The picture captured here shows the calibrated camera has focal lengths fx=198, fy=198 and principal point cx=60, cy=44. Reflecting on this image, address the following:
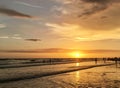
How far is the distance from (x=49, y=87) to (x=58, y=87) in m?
0.97

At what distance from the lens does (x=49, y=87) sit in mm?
20812

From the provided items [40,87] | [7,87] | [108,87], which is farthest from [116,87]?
[7,87]

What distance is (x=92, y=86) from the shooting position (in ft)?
70.0

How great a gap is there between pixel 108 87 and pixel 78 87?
3.14 m

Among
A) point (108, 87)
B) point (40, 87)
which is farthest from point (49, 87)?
point (108, 87)

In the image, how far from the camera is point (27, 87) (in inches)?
814

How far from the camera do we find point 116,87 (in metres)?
20.7

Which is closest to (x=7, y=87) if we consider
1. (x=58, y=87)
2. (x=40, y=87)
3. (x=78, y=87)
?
(x=40, y=87)

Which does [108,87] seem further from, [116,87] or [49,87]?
[49,87]

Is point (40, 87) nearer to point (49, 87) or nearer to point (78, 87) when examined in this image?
point (49, 87)

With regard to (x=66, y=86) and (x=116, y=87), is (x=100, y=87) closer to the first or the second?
(x=116, y=87)

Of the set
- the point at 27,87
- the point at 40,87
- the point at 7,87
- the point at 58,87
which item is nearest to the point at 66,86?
the point at 58,87

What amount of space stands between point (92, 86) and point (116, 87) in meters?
2.49

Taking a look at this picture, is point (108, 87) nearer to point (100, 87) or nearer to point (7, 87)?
point (100, 87)
